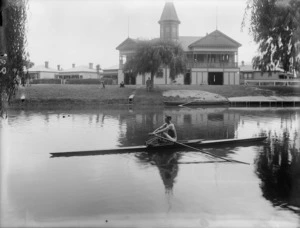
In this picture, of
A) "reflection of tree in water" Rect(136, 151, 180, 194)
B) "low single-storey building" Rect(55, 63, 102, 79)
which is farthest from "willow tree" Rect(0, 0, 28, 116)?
"low single-storey building" Rect(55, 63, 102, 79)

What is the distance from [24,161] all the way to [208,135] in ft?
37.8

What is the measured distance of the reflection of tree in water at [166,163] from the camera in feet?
40.0

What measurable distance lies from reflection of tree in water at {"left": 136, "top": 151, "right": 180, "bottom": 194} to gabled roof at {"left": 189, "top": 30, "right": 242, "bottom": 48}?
169 ft

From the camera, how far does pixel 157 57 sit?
47.4 metres

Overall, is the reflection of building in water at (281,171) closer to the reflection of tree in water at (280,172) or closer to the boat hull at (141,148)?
the reflection of tree in water at (280,172)

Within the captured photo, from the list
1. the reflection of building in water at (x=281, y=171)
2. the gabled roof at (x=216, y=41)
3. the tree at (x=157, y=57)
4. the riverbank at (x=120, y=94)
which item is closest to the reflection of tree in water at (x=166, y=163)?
the reflection of building in water at (x=281, y=171)

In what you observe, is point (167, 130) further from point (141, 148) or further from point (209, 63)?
point (209, 63)

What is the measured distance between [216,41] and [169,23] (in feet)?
29.9

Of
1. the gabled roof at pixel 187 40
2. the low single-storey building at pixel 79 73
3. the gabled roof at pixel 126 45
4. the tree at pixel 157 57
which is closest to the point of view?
the tree at pixel 157 57

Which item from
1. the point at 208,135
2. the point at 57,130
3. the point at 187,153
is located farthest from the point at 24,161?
the point at 208,135

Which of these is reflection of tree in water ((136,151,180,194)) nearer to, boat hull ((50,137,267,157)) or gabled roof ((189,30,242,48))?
boat hull ((50,137,267,157))

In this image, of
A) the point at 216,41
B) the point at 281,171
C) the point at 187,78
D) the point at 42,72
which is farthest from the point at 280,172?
the point at 42,72

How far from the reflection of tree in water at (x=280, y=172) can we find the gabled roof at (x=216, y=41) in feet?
155

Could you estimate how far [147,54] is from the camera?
157 feet
